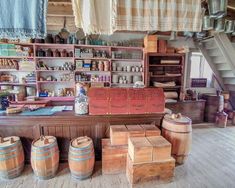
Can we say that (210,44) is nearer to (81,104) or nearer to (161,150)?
(161,150)

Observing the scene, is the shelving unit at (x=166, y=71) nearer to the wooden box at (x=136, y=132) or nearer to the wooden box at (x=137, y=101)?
the wooden box at (x=137, y=101)

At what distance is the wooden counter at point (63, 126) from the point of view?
2230mm

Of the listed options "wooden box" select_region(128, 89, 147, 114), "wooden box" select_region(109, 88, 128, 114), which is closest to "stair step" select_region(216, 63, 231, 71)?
"wooden box" select_region(128, 89, 147, 114)

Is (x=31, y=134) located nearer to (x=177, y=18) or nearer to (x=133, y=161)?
(x=133, y=161)

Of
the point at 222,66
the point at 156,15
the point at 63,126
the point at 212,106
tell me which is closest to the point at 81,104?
the point at 63,126

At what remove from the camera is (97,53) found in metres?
4.09

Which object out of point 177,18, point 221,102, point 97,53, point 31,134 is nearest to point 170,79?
point 221,102

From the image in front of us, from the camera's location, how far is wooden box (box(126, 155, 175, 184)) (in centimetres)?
195

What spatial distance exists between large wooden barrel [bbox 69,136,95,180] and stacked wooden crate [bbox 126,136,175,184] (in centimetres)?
53

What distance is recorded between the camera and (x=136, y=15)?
155cm

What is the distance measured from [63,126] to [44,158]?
0.50 meters

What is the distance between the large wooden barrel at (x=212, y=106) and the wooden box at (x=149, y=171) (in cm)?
318

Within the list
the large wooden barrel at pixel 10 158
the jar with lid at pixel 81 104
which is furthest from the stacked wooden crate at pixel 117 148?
the large wooden barrel at pixel 10 158

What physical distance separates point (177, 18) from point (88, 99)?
1516mm
